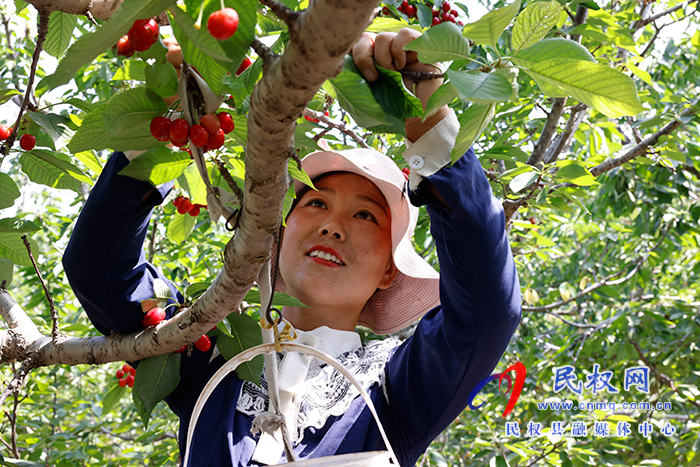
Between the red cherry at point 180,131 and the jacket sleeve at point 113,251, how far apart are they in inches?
14.2

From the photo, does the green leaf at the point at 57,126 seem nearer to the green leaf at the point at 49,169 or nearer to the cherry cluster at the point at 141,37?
the green leaf at the point at 49,169

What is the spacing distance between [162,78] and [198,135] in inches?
4.4

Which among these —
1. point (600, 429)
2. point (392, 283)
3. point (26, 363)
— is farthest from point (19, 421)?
point (600, 429)

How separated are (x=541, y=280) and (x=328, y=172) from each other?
551cm

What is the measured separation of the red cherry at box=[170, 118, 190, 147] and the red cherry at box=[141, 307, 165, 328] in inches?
21.6

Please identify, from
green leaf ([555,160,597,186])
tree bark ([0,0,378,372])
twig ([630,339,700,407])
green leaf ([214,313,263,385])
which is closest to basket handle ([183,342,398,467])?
tree bark ([0,0,378,372])

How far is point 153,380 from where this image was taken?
124 cm

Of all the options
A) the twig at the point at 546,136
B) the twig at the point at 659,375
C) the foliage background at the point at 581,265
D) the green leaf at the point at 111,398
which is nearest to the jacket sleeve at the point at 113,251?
the green leaf at the point at 111,398

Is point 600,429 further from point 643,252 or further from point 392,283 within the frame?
point 392,283

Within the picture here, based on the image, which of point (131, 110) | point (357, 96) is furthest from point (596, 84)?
point (131, 110)

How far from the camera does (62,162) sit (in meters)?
1.20

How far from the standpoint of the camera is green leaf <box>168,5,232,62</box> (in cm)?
59

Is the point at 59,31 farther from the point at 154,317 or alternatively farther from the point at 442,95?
the point at 442,95

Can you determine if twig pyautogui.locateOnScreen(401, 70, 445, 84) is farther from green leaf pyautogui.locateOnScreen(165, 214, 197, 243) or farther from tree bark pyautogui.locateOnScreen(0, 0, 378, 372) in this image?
green leaf pyautogui.locateOnScreen(165, 214, 197, 243)
